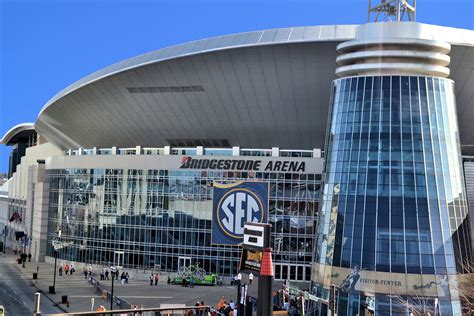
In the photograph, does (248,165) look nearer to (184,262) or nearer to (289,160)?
(289,160)

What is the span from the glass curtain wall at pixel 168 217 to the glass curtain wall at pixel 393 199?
14.3 meters

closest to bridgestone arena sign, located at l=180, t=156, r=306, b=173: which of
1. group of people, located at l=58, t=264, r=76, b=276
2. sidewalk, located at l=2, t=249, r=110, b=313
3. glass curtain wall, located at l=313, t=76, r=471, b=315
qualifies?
glass curtain wall, located at l=313, t=76, r=471, b=315

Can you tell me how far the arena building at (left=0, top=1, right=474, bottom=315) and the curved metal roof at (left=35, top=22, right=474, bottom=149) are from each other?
0.48 ft

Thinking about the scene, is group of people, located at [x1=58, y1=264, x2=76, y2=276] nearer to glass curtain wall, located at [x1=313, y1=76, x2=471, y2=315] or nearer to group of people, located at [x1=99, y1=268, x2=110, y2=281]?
group of people, located at [x1=99, y1=268, x2=110, y2=281]

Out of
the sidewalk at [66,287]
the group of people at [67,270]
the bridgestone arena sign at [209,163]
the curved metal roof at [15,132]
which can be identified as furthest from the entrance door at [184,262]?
the curved metal roof at [15,132]

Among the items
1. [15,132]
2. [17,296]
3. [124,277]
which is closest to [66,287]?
[124,277]

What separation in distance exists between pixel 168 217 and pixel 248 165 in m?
9.45

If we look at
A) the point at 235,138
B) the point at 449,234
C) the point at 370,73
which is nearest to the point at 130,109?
Answer: the point at 235,138

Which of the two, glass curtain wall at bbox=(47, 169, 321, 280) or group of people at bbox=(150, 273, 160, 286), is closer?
group of people at bbox=(150, 273, 160, 286)

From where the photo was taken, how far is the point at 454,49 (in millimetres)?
46406

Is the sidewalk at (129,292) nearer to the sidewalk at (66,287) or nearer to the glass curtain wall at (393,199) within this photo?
the sidewalk at (66,287)

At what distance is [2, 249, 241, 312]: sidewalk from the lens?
134 ft

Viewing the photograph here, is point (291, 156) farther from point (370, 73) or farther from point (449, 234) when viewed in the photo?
point (449, 234)

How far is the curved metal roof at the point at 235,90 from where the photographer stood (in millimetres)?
49156
